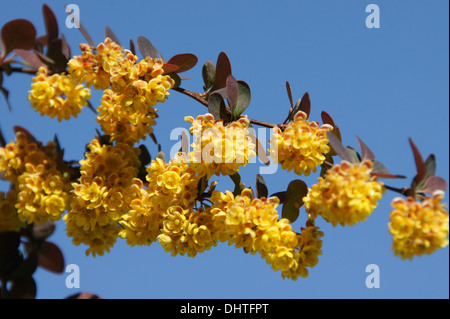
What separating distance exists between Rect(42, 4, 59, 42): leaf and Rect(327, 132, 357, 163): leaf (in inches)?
45.3

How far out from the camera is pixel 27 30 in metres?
2.13

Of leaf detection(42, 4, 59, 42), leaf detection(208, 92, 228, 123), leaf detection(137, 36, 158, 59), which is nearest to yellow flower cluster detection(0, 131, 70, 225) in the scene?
leaf detection(42, 4, 59, 42)

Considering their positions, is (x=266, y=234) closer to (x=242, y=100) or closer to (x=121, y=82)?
(x=242, y=100)

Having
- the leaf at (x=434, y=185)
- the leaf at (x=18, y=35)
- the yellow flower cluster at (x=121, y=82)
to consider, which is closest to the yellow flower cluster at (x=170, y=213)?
the yellow flower cluster at (x=121, y=82)

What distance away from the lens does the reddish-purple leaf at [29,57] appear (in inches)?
80.0

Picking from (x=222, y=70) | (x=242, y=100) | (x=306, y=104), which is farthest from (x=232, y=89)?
(x=306, y=104)

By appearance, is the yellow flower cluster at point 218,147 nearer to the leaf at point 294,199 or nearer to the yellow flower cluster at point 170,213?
the yellow flower cluster at point 170,213

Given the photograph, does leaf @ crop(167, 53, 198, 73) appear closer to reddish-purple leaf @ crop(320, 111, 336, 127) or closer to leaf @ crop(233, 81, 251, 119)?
leaf @ crop(233, 81, 251, 119)

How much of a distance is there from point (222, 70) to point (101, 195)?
28.9 inches

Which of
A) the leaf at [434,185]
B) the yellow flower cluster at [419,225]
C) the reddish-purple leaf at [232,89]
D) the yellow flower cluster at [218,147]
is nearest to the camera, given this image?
the yellow flower cluster at [419,225]

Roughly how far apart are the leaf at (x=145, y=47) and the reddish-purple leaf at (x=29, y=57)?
40 centimetres

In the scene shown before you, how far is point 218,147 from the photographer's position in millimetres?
1925

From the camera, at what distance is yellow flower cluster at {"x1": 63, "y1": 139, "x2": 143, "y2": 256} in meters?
2.05
